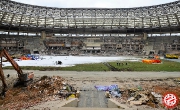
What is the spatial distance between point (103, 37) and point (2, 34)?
42.5m

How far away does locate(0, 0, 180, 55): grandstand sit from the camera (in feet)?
238

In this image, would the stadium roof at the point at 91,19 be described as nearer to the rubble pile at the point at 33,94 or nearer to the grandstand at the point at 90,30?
the grandstand at the point at 90,30

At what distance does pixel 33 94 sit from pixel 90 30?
70.2 metres

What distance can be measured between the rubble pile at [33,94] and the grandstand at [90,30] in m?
55.8

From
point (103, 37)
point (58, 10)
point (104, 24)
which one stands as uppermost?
point (58, 10)

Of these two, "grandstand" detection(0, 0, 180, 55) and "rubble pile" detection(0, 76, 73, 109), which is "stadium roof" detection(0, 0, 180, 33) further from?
"rubble pile" detection(0, 76, 73, 109)

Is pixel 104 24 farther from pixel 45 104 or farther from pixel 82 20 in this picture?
pixel 45 104

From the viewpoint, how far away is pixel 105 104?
1277cm

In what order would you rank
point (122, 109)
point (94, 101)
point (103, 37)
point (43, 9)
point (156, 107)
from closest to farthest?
point (122, 109), point (156, 107), point (94, 101), point (43, 9), point (103, 37)

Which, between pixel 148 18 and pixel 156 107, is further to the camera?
pixel 148 18

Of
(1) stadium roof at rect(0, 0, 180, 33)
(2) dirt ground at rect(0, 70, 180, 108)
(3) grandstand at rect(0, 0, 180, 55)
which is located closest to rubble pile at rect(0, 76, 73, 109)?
(2) dirt ground at rect(0, 70, 180, 108)

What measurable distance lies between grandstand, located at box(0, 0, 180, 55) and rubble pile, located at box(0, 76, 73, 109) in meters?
55.8

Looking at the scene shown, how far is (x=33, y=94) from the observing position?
1523cm

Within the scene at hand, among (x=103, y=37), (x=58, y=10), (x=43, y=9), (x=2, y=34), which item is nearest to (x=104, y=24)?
(x=103, y=37)
